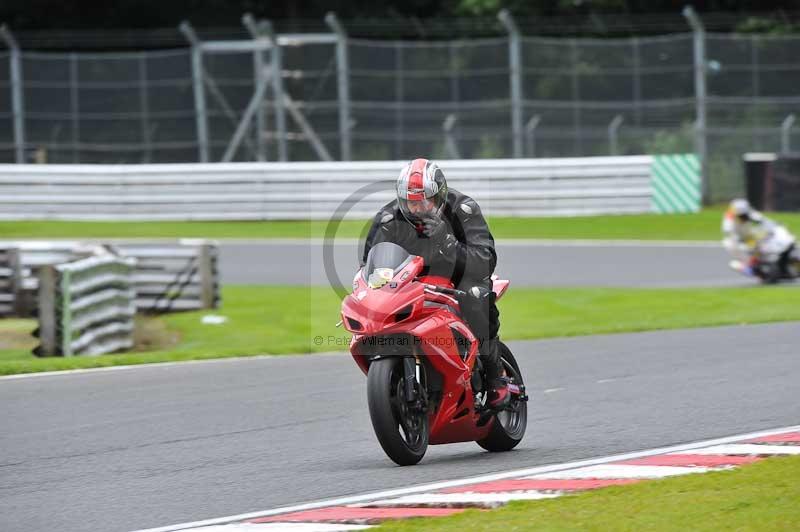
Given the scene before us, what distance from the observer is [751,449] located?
749 centimetres

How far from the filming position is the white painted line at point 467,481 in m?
6.06

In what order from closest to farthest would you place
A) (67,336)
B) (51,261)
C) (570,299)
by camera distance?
1. (67,336)
2. (51,261)
3. (570,299)

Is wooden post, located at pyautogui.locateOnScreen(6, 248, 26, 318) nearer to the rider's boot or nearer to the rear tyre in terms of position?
the rear tyre

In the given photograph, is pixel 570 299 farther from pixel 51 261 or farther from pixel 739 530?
pixel 739 530

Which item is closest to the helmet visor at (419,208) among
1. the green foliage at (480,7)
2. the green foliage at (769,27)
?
the green foliage at (769,27)

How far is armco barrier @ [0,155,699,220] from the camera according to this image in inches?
1050

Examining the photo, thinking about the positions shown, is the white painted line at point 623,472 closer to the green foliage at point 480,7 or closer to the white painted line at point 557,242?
the white painted line at point 557,242

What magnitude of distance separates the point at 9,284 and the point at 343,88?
13.7 metres

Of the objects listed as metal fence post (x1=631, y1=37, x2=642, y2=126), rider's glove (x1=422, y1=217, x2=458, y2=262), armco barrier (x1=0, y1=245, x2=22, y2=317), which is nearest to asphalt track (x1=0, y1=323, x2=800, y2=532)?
rider's glove (x1=422, y1=217, x2=458, y2=262)

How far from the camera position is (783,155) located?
88.1ft

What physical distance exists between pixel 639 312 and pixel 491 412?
29.8 feet

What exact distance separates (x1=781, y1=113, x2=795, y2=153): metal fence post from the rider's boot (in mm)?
21494

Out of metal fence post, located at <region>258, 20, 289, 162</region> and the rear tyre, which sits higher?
metal fence post, located at <region>258, 20, 289, 162</region>

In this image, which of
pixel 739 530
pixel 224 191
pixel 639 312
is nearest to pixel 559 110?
pixel 224 191
